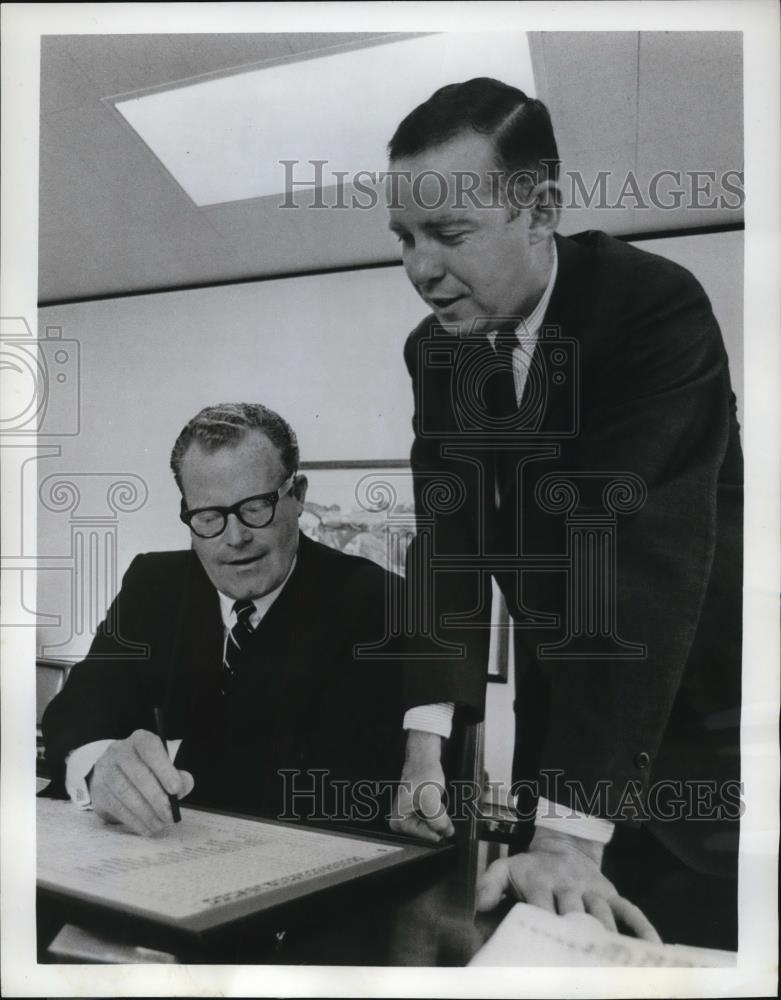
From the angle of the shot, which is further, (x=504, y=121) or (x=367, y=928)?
(x=504, y=121)

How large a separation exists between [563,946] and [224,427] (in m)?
0.96

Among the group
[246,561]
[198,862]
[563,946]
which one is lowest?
[563,946]

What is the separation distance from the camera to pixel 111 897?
1.14 metres

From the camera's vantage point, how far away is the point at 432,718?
1324 millimetres

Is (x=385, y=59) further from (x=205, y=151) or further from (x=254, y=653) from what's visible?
(x=254, y=653)

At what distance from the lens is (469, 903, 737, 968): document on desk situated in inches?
48.9

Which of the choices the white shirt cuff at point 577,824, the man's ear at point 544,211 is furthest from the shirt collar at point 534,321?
the white shirt cuff at point 577,824

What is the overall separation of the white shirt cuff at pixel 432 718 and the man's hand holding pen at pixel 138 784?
0.36 meters

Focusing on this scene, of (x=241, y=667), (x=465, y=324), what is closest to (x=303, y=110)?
(x=465, y=324)

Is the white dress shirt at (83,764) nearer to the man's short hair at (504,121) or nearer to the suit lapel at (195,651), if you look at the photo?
the suit lapel at (195,651)

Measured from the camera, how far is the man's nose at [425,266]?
1.34 meters

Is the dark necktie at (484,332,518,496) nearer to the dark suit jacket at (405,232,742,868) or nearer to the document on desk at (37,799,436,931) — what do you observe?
the dark suit jacket at (405,232,742,868)

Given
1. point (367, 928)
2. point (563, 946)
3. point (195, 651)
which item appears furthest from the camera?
point (195, 651)

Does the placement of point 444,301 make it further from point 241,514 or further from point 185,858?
point 185,858
